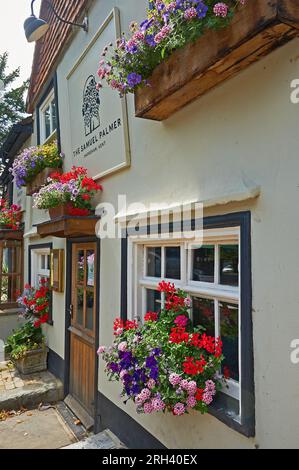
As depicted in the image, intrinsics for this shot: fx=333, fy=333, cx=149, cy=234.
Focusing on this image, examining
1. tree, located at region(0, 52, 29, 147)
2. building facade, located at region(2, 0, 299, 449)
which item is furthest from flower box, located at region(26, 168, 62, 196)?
tree, located at region(0, 52, 29, 147)

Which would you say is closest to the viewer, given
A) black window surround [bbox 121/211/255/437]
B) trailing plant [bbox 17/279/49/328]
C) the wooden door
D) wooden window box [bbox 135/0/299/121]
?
wooden window box [bbox 135/0/299/121]

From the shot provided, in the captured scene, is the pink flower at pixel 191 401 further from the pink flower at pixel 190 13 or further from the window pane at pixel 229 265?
the pink flower at pixel 190 13

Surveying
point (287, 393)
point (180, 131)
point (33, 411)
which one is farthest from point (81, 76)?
point (33, 411)

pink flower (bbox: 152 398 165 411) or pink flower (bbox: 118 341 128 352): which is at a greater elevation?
pink flower (bbox: 118 341 128 352)

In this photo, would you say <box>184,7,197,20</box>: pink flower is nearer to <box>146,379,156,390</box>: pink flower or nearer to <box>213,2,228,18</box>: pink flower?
<box>213,2,228,18</box>: pink flower

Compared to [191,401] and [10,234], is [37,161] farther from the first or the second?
[191,401]

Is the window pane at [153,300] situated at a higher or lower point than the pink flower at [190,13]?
lower

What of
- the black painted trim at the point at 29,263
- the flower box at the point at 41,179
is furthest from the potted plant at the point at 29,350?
the flower box at the point at 41,179

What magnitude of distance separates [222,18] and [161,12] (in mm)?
555

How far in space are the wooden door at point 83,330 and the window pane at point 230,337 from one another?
206 cm

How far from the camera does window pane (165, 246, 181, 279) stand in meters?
2.90

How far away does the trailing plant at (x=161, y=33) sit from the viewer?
182 cm

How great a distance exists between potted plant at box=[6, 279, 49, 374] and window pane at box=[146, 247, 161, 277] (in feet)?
11.1

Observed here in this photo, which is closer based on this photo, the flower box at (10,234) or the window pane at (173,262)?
the window pane at (173,262)
